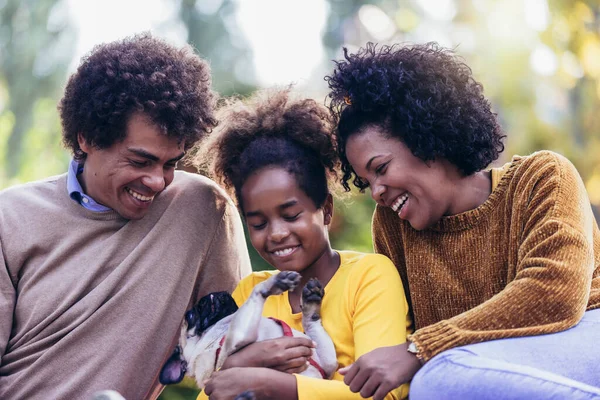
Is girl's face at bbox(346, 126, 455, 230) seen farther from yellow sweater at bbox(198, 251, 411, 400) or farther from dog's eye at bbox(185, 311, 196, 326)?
dog's eye at bbox(185, 311, 196, 326)

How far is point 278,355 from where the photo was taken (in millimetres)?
2969

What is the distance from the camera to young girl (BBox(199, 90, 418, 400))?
296 centimetres

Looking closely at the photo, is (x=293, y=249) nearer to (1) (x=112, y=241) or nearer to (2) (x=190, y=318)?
(2) (x=190, y=318)

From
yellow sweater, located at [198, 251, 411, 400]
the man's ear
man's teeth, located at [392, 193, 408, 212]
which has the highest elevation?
the man's ear

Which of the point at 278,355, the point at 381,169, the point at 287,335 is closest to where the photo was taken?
the point at 278,355

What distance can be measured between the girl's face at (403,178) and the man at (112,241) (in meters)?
0.83

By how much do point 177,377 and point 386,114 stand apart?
1.39 metres

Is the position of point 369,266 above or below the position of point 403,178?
below

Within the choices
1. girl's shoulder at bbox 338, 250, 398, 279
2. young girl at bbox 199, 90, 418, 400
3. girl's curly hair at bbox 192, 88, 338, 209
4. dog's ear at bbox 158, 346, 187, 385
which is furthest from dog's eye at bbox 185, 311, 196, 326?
girl's shoulder at bbox 338, 250, 398, 279

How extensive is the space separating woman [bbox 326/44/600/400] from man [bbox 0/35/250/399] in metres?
0.78

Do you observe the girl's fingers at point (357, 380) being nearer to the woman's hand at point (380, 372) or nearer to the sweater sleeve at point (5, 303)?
the woman's hand at point (380, 372)

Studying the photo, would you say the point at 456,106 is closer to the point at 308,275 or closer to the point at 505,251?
the point at 505,251

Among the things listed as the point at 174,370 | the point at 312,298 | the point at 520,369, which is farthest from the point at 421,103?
the point at 174,370

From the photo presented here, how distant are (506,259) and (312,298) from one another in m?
Result: 0.80
